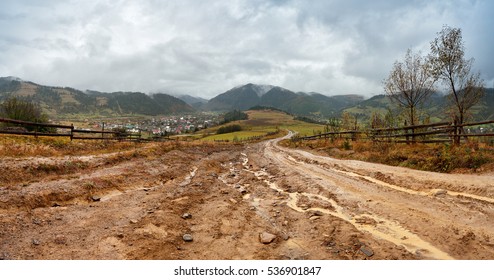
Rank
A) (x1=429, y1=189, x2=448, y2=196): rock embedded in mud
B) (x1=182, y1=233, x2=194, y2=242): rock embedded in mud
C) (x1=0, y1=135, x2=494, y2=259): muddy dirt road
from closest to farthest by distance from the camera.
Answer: (x1=0, y1=135, x2=494, y2=259): muddy dirt road < (x1=182, y1=233, x2=194, y2=242): rock embedded in mud < (x1=429, y1=189, x2=448, y2=196): rock embedded in mud

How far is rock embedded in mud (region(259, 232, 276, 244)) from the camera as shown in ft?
19.9

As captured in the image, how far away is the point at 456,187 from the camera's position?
31.5 ft

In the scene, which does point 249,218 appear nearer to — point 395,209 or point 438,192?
point 395,209

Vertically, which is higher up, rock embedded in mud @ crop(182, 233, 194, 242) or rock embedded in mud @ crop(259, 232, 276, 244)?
rock embedded in mud @ crop(259, 232, 276, 244)

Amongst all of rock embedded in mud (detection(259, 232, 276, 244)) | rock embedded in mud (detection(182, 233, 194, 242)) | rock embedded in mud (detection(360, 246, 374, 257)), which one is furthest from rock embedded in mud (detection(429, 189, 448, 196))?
rock embedded in mud (detection(182, 233, 194, 242))

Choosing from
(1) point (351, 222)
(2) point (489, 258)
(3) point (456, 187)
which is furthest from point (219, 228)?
(3) point (456, 187)

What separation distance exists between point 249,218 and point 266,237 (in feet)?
5.20

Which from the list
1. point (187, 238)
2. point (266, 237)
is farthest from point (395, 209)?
point (187, 238)

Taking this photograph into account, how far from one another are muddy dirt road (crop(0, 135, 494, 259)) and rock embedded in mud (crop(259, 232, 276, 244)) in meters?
0.02

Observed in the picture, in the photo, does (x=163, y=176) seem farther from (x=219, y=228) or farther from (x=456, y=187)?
(x=456, y=187)

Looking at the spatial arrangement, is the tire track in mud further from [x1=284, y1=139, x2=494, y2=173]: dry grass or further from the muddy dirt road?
[x1=284, y1=139, x2=494, y2=173]: dry grass

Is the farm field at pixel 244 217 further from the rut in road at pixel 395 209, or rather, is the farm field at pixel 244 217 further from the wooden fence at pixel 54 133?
the wooden fence at pixel 54 133

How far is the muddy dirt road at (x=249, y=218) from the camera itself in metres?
5.46
